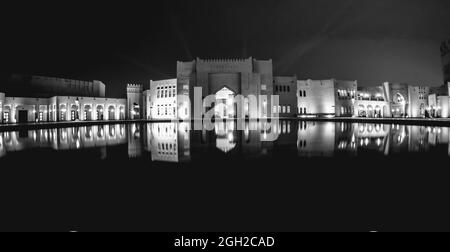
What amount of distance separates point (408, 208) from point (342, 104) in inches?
2207

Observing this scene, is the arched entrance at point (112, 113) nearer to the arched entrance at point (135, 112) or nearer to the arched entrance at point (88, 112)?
the arched entrance at point (135, 112)

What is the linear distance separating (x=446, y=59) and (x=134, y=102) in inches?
2795

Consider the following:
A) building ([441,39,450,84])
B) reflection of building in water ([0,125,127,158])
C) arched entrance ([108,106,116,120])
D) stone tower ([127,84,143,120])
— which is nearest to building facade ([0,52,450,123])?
stone tower ([127,84,143,120])

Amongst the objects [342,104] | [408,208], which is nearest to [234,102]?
[342,104]

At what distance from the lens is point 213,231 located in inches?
154

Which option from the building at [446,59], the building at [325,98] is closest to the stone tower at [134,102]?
the building at [325,98]

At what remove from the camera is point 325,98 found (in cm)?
5569

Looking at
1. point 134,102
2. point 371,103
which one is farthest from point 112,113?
point 371,103

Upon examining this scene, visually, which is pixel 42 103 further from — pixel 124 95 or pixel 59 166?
pixel 59 166

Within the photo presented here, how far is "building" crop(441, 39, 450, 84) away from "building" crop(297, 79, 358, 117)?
82.3 feet

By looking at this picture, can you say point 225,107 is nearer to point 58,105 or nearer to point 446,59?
point 58,105

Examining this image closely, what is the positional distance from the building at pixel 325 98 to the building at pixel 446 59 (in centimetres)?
2509

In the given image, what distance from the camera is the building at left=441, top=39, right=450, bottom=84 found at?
63.7 m

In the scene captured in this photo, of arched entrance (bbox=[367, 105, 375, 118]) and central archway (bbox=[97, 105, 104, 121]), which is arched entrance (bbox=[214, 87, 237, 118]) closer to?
central archway (bbox=[97, 105, 104, 121])
